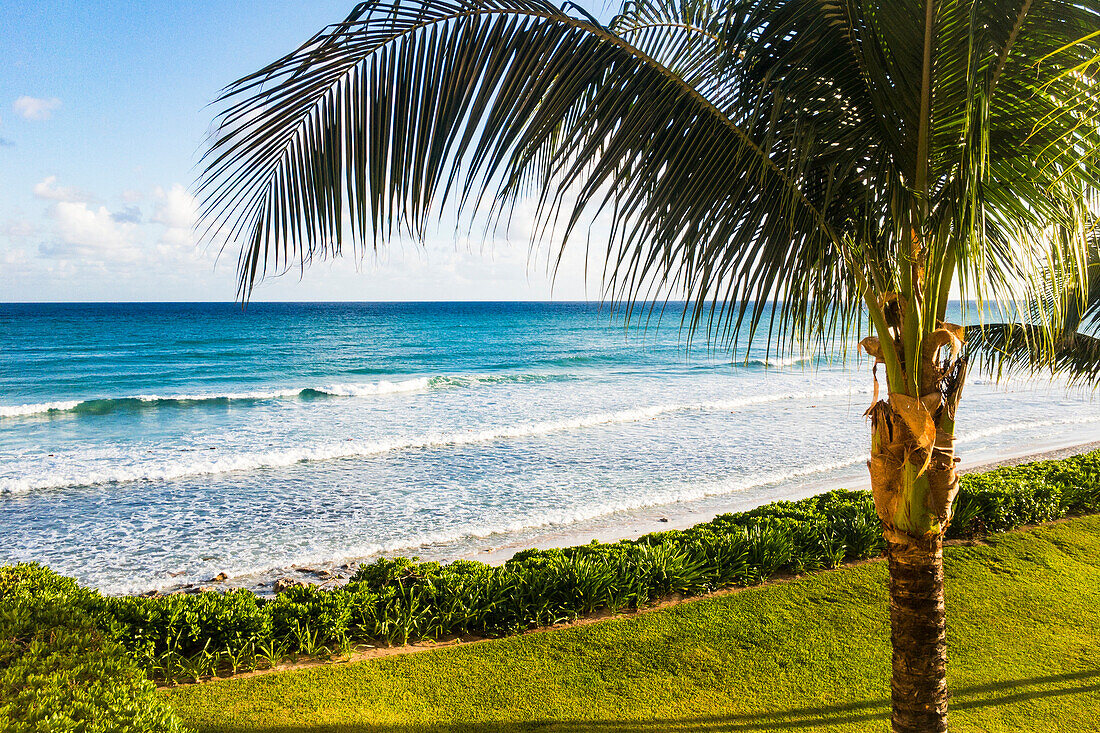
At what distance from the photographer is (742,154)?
99.7 inches

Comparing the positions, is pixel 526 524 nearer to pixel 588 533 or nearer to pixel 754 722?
pixel 588 533

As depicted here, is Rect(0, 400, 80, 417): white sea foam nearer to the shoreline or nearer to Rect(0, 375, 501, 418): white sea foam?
Rect(0, 375, 501, 418): white sea foam

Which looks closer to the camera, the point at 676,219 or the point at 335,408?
the point at 676,219

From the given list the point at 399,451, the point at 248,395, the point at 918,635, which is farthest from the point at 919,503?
the point at 248,395

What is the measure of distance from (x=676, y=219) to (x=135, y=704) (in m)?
3.42

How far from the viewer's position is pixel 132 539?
31.0 ft

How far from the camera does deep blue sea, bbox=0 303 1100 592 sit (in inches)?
374

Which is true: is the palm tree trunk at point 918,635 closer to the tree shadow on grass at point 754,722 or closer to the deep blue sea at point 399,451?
the deep blue sea at point 399,451

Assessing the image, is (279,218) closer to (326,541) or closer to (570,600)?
(570,600)

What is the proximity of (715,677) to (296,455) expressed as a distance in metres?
11.6

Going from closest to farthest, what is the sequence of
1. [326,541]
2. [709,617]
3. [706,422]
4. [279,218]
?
[279,218], [709,617], [326,541], [706,422]

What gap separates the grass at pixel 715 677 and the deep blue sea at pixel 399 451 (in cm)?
230

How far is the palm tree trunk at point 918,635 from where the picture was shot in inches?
113

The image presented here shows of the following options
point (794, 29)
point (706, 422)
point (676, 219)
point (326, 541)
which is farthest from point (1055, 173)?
point (706, 422)
